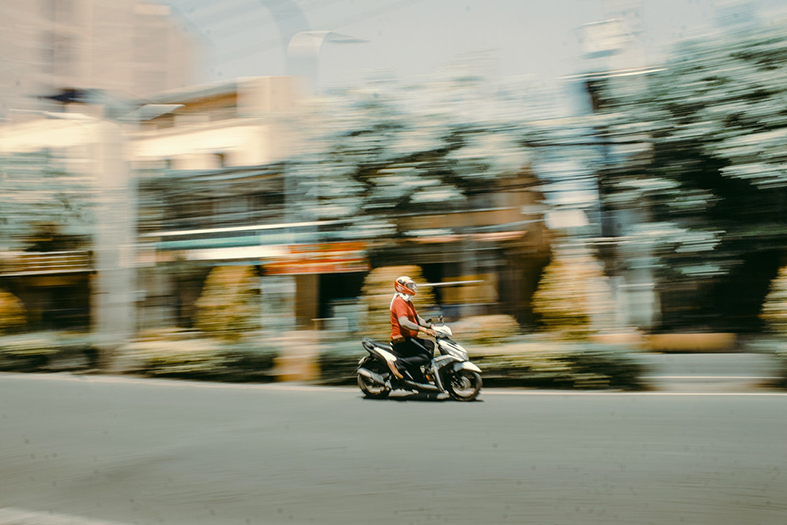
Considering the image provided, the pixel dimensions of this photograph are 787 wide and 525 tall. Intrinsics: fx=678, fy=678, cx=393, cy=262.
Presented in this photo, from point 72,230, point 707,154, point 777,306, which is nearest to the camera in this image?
point 777,306

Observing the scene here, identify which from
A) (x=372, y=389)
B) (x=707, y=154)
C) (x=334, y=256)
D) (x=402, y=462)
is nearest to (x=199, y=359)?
(x=334, y=256)

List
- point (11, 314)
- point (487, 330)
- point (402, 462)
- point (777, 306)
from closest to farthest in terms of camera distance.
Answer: point (402, 462)
point (777, 306)
point (487, 330)
point (11, 314)

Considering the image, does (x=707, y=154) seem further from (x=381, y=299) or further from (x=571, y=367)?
(x=381, y=299)

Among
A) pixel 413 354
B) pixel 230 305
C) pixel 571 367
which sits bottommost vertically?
pixel 571 367

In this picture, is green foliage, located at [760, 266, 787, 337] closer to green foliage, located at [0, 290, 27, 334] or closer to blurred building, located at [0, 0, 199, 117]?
blurred building, located at [0, 0, 199, 117]

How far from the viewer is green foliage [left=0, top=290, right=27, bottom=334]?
50.5 ft

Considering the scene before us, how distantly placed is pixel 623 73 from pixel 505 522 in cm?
1136

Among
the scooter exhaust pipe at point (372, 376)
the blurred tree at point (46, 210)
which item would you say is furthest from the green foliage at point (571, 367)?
the blurred tree at point (46, 210)

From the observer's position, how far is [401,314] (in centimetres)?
837

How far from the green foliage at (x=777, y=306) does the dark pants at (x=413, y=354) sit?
5413 millimetres

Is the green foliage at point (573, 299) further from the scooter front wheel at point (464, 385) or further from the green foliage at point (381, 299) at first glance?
the scooter front wheel at point (464, 385)

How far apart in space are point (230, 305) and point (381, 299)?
3.12 m

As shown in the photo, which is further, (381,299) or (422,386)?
(381,299)

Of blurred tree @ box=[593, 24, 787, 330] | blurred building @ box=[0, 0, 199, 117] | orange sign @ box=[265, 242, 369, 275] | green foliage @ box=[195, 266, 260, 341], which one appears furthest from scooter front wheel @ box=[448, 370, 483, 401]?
blurred tree @ box=[593, 24, 787, 330]
